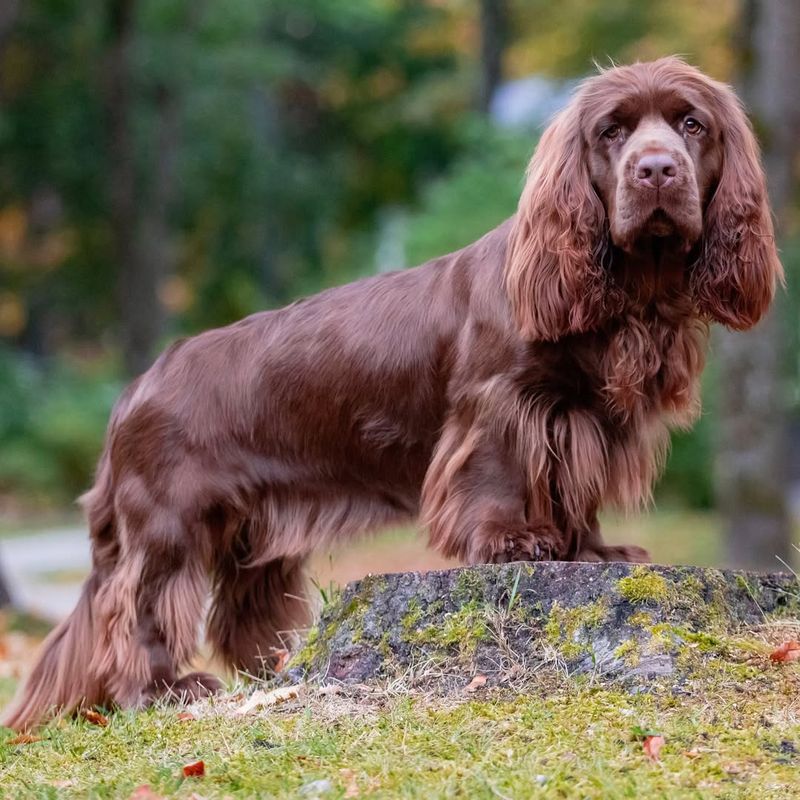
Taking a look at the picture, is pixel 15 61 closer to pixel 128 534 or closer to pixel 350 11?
Result: pixel 350 11

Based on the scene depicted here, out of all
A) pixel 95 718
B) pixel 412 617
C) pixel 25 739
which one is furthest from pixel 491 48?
pixel 25 739

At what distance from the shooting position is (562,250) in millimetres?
4602

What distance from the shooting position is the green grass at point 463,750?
3591 mm

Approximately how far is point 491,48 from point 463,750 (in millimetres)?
19036

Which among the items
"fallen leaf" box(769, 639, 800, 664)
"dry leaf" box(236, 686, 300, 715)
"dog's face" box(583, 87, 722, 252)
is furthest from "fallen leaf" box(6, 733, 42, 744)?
"dog's face" box(583, 87, 722, 252)

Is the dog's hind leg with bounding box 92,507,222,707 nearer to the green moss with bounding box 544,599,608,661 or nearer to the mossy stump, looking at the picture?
the mossy stump

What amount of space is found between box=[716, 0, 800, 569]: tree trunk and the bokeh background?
20 mm

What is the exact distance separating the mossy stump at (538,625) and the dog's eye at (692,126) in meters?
1.44

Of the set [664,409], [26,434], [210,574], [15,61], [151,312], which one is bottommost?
[26,434]

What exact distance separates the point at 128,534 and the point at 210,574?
384 millimetres

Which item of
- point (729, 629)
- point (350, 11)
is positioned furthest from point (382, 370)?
point (350, 11)

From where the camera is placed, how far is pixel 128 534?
5191 millimetres

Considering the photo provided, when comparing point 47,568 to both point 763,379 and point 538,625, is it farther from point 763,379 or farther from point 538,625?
point 538,625

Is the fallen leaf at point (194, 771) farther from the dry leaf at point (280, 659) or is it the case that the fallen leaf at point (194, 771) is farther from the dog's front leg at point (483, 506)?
the dog's front leg at point (483, 506)
